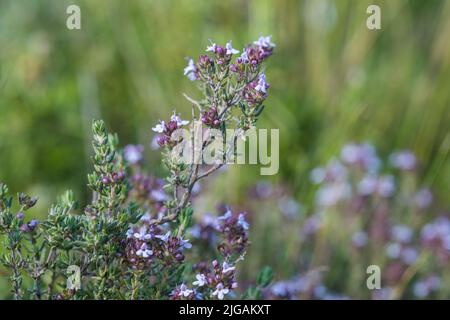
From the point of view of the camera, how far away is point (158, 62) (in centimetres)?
349

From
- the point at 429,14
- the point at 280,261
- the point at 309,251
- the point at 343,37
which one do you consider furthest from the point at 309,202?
the point at 429,14

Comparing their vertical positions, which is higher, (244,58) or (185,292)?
(244,58)

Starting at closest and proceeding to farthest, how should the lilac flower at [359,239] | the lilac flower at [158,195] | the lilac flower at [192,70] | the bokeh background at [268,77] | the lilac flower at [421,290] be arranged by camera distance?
the lilac flower at [192,70]
the lilac flower at [158,195]
the lilac flower at [421,290]
the lilac flower at [359,239]
the bokeh background at [268,77]

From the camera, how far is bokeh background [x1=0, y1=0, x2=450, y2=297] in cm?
312

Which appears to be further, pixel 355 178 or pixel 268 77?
pixel 268 77

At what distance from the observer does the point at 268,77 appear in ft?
10.4

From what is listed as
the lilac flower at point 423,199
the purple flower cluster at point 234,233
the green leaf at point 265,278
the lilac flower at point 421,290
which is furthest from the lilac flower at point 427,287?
the purple flower cluster at point 234,233

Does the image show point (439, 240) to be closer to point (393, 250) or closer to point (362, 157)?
point (393, 250)

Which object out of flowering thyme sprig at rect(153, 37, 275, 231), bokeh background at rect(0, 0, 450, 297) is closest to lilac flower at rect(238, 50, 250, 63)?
flowering thyme sprig at rect(153, 37, 275, 231)

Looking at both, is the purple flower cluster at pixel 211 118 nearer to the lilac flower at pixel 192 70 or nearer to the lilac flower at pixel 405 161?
the lilac flower at pixel 192 70

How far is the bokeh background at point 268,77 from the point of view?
3.12 metres

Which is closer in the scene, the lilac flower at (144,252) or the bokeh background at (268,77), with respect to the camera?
the lilac flower at (144,252)

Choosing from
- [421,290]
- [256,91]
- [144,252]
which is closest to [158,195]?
[144,252]

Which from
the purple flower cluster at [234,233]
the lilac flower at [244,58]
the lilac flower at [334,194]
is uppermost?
the lilac flower at [334,194]
